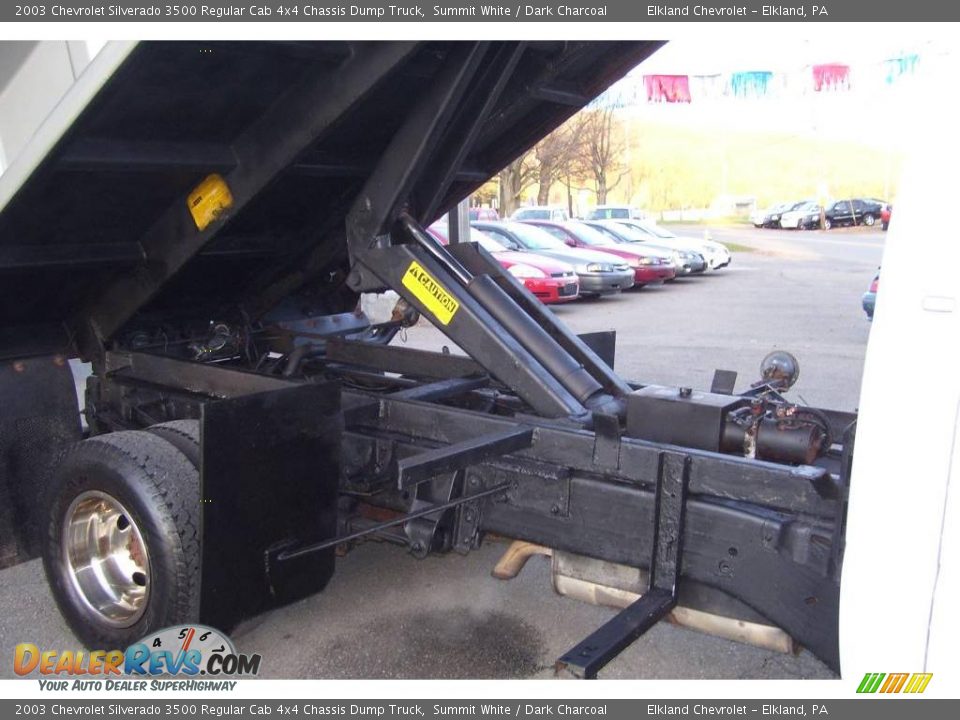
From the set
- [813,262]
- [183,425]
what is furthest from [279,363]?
[813,262]

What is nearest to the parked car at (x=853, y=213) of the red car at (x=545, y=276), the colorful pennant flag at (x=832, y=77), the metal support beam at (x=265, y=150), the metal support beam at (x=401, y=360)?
the colorful pennant flag at (x=832, y=77)

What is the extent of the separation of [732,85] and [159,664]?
57.6ft

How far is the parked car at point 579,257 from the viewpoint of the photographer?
16.2 m

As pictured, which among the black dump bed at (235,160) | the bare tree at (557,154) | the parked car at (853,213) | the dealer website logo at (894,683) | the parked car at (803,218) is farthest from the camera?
the parked car at (803,218)

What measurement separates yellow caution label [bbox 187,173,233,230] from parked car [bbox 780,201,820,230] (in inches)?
1708

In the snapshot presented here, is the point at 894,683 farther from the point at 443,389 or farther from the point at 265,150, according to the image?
the point at 265,150

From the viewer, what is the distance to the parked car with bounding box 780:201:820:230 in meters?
43.1

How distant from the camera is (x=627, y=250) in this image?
18.9m

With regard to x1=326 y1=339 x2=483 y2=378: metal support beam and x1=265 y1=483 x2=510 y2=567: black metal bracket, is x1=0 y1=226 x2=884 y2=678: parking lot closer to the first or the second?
x1=265 y1=483 x2=510 y2=567: black metal bracket

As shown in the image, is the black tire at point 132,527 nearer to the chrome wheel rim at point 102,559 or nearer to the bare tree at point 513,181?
the chrome wheel rim at point 102,559

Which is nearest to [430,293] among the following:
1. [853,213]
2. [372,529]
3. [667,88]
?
[372,529]

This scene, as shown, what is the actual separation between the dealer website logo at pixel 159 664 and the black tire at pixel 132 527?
0.18ft

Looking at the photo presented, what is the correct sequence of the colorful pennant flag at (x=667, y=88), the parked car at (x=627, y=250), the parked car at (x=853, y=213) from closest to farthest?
1. the colorful pennant flag at (x=667, y=88)
2. the parked car at (x=627, y=250)
3. the parked car at (x=853, y=213)

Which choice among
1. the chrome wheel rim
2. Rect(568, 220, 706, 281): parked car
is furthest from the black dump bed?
Rect(568, 220, 706, 281): parked car
